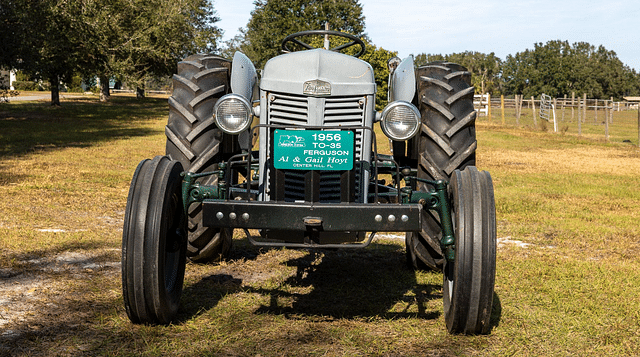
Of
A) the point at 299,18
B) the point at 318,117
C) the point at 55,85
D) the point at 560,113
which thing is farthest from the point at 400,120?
the point at 299,18

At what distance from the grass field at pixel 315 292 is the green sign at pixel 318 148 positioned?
1.10m

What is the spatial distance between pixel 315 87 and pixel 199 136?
4.45 ft

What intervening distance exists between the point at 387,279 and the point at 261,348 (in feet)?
6.49

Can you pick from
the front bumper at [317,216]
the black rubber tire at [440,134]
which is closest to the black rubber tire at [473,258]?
the front bumper at [317,216]

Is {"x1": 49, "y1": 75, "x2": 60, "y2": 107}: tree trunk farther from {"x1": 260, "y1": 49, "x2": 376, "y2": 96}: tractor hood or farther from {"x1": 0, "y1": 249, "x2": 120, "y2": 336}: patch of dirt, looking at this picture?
{"x1": 260, "y1": 49, "x2": 376, "y2": 96}: tractor hood

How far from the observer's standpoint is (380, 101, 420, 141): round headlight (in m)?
4.16

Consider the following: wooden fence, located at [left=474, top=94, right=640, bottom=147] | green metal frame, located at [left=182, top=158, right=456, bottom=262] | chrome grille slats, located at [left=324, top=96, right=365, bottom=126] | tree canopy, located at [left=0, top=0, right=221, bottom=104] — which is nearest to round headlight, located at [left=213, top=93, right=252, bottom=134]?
green metal frame, located at [left=182, top=158, right=456, bottom=262]

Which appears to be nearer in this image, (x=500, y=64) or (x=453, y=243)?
(x=453, y=243)

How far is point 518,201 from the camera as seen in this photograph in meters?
9.91

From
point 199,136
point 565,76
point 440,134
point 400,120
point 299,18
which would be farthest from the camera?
point 565,76

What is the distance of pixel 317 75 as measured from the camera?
436 cm

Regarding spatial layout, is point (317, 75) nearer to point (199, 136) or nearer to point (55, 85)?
point (199, 136)

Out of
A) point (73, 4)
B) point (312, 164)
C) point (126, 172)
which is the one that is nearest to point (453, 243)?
point (312, 164)

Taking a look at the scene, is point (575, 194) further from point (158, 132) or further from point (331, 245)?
point (158, 132)
